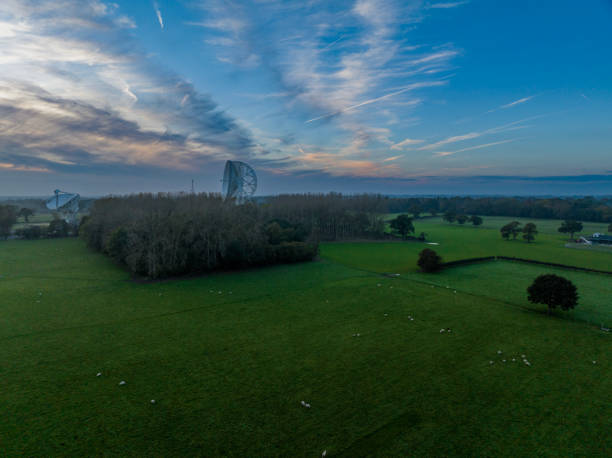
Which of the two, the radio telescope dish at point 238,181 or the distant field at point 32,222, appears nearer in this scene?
the radio telescope dish at point 238,181

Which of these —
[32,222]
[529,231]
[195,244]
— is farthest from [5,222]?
[529,231]

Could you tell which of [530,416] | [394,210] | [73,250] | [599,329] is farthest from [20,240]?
[394,210]

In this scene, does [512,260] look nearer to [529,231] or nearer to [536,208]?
[529,231]

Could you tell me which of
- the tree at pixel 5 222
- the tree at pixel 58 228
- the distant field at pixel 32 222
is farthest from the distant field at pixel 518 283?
the distant field at pixel 32 222

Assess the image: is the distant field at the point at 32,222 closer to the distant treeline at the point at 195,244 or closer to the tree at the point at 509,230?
the distant treeline at the point at 195,244

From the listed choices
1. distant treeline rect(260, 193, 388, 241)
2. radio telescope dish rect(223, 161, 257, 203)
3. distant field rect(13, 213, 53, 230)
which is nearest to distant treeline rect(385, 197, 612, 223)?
distant treeline rect(260, 193, 388, 241)

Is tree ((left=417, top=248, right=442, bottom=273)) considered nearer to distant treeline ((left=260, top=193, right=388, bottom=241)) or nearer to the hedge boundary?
the hedge boundary
